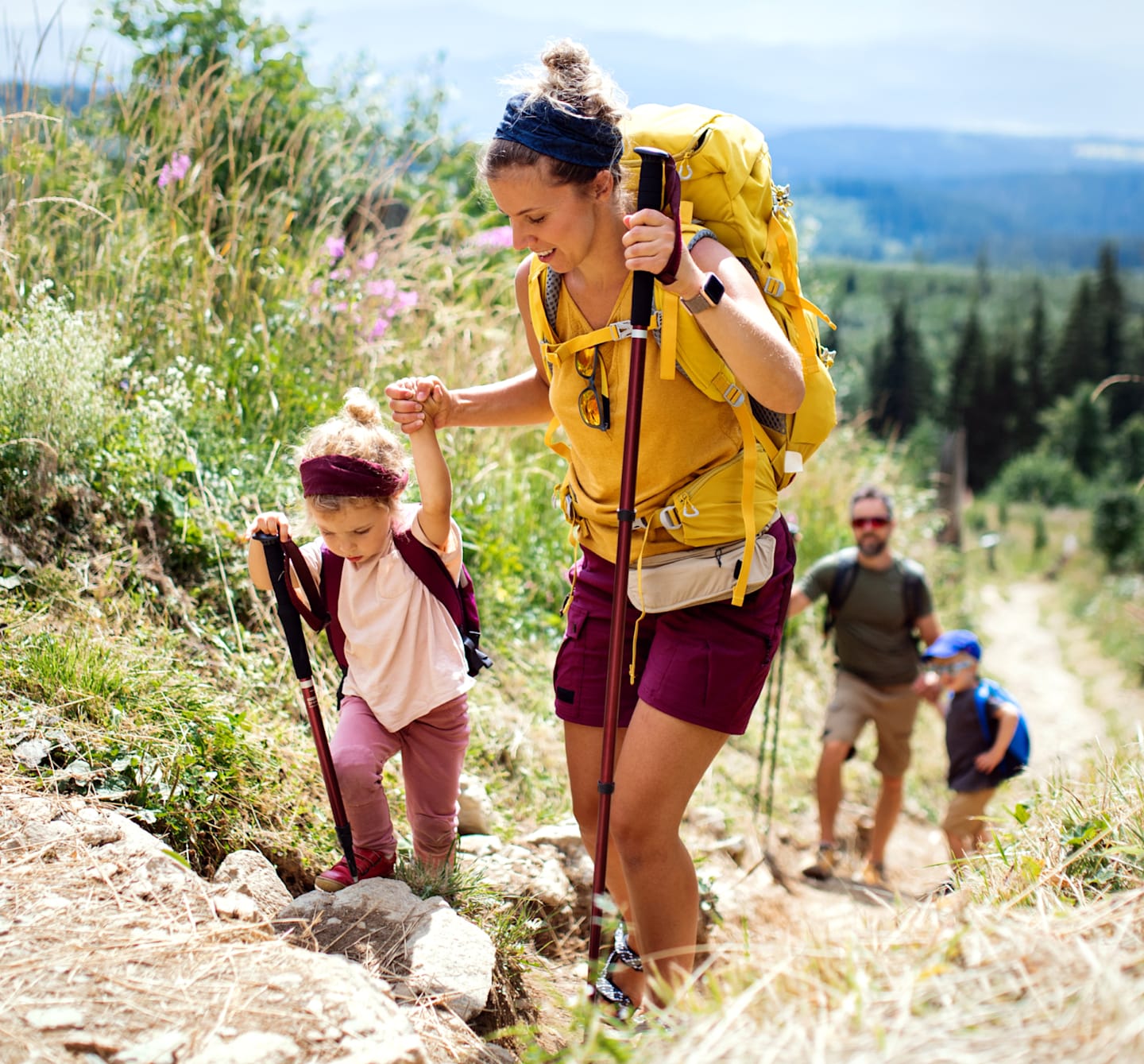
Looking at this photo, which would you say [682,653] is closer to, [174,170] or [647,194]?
[647,194]

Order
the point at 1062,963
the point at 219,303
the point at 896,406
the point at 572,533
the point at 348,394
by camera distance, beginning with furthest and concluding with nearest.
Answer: the point at 896,406 → the point at 219,303 → the point at 348,394 → the point at 572,533 → the point at 1062,963

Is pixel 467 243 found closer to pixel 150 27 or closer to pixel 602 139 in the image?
pixel 150 27

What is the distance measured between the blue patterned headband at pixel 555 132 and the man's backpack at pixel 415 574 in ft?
3.83

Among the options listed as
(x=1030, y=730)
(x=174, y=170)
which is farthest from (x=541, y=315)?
(x=1030, y=730)

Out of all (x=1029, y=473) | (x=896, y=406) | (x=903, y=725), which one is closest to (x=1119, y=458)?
(x=1029, y=473)

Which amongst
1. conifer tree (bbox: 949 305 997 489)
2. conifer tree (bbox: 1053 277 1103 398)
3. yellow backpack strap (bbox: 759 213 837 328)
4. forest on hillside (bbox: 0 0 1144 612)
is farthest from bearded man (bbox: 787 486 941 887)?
conifer tree (bbox: 1053 277 1103 398)

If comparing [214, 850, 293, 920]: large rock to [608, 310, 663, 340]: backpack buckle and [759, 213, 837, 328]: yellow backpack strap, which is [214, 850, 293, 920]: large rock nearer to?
[608, 310, 663, 340]: backpack buckle

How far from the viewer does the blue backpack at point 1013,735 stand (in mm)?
5336

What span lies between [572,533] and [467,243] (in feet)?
14.9

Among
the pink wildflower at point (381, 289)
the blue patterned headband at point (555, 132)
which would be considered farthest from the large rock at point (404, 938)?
the pink wildflower at point (381, 289)

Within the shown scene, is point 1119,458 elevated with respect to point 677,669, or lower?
lower

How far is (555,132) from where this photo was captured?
2312 mm

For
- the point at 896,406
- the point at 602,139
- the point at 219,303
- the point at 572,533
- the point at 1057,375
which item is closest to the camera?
the point at 602,139

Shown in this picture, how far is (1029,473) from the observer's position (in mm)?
90562
